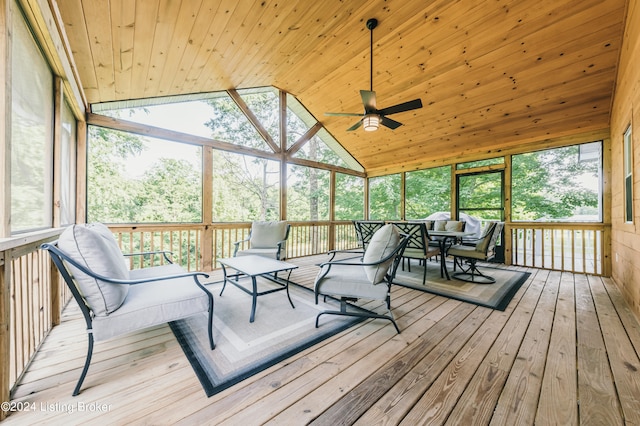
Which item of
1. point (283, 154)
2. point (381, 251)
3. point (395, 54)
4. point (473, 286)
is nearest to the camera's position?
point (381, 251)

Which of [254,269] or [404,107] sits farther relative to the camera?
[404,107]

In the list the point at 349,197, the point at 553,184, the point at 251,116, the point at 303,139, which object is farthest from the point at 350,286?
the point at 349,197

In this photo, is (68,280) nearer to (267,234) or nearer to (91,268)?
(91,268)

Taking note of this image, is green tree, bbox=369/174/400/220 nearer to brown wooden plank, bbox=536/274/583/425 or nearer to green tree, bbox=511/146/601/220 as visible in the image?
green tree, bbox=511/146/601/220

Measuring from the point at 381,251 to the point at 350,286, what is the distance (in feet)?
1.40

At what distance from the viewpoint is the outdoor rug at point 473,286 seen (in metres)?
2.93

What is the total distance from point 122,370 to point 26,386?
0.47 meters

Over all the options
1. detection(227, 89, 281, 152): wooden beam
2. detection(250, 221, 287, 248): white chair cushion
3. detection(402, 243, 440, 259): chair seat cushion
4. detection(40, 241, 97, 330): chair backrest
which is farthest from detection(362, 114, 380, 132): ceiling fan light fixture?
detection(40, 241, 97, 330): chair backrest

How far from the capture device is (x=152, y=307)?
162 centimetres

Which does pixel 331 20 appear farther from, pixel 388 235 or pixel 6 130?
pixel 6 130

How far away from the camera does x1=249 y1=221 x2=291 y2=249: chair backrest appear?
4.20 meters

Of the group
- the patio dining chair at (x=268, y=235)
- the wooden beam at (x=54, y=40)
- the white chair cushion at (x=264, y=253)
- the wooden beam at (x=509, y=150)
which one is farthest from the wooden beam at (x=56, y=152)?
the wooden beam at (x=509, y=150)

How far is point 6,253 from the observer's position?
4.18 feet

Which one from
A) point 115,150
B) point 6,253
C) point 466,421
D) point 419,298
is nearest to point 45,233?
point 6,253
